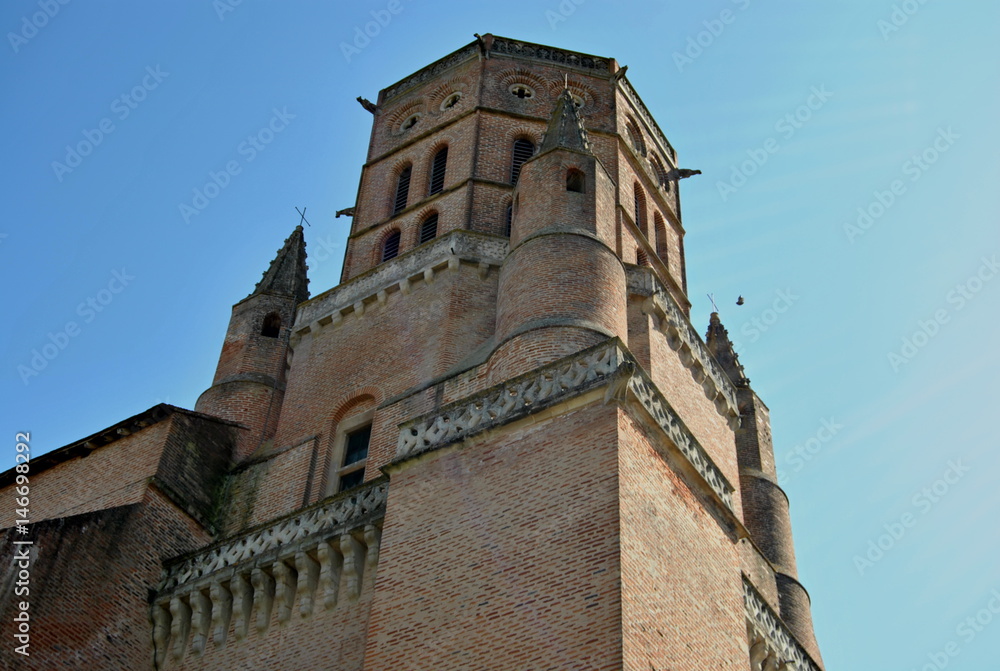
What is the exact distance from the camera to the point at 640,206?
2656 centimetres

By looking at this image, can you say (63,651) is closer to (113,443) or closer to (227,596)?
(227,596)

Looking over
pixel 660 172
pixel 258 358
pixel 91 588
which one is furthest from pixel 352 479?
pixel 660 172

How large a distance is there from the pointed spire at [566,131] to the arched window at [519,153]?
139 inches

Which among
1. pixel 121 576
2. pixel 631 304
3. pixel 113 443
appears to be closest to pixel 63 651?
pixel 121 576

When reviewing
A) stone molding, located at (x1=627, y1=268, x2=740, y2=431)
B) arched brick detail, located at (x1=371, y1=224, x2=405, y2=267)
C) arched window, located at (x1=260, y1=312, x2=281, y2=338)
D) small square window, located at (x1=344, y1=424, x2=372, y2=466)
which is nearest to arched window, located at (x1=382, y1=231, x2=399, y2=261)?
arched brick detail, located at (x1=371, y1=224, x2=405, y2=267)

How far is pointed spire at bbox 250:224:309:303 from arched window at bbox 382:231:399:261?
2087mm

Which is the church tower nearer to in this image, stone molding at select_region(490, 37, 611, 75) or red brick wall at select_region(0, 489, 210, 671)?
red brick wall at select_region(0, 489, 210, 671)

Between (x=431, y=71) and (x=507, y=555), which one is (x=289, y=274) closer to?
(x=431, y=71)

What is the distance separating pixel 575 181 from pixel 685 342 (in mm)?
3480

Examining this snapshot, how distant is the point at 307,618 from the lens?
16.7 meters

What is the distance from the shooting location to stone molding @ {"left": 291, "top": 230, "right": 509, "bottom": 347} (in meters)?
22.4

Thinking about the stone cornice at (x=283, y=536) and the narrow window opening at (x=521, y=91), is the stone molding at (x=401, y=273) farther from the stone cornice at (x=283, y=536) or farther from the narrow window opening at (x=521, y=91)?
the narrow window opening at (x=521, y=91)

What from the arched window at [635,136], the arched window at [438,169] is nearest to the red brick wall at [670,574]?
the arched window at [438,169]

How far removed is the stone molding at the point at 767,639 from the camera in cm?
1705
